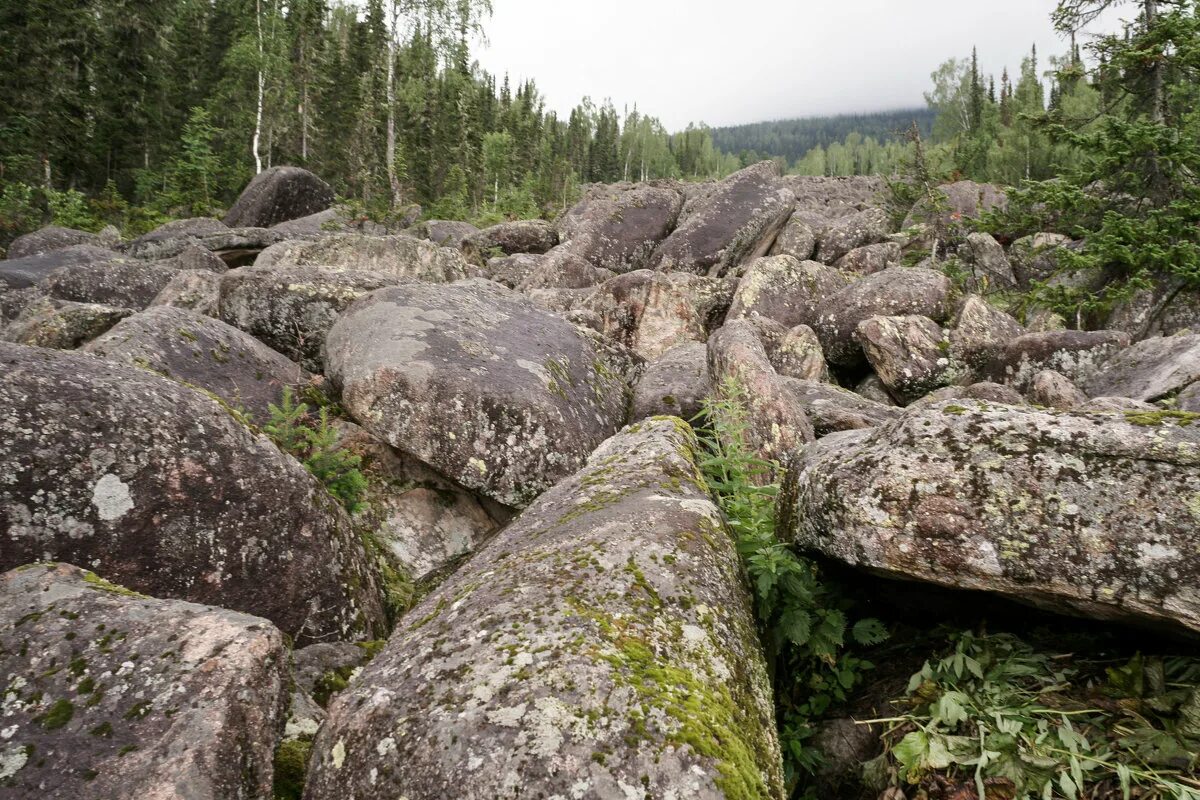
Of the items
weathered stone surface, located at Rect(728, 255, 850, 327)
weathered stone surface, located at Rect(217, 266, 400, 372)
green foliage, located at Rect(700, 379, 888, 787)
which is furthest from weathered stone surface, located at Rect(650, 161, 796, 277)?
green foliage, located at Rect(700, 379, 888, 787)

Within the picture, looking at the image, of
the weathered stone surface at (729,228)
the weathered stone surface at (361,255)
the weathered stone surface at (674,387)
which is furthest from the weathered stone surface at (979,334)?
the weathered stone surface at (361,255)

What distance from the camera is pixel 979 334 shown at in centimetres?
1288

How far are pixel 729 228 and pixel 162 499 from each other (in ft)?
61.9

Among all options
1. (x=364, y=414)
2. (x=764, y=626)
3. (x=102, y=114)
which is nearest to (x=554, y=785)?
(x=764, y=626)

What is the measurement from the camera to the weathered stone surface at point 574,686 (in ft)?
7.72

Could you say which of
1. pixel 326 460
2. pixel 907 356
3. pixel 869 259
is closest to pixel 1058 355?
pixel 907 356

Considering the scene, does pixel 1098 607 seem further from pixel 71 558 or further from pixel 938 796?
pixel 71 558

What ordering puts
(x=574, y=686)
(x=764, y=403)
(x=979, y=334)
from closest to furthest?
(x=574, y=686)
(x=764, y=403)
(x=979, y=334)

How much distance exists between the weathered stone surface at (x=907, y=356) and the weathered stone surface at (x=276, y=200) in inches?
1086

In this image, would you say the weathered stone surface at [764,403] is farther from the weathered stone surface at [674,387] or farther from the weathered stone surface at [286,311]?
the weathered stone surface at [286,311]

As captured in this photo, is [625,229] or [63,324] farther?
[625,229]

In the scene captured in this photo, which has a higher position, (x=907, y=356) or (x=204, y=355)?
(x=204, y=355)

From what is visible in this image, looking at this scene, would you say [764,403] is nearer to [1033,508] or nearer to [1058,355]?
[1033,508]

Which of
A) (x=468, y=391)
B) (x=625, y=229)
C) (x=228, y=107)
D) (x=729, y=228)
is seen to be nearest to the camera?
(x=468, y=391)
